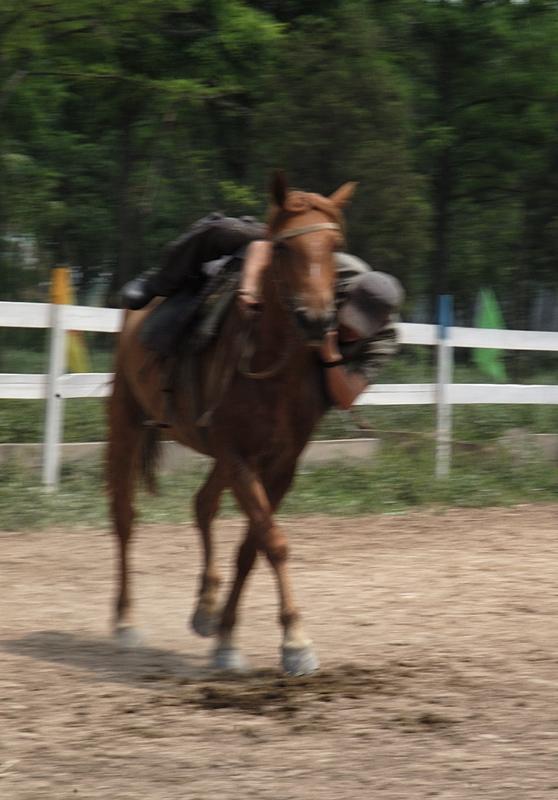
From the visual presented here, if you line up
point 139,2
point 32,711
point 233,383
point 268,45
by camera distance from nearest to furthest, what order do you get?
point 32,711 < point 233,383 < point 139,2 < point 268,45

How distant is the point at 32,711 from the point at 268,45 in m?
14.5

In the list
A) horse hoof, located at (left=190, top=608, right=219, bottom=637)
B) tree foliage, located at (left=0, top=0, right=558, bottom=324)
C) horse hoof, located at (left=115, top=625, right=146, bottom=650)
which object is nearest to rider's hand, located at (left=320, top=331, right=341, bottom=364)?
horse hoof, located at (left=190, top=608, right=219, bottom=637)

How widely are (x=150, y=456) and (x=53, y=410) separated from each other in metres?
3.42

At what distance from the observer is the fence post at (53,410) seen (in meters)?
9.95

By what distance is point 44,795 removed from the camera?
3.52 meters

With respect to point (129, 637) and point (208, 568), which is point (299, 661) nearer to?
point (208, 568)

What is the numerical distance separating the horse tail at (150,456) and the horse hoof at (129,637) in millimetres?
1064

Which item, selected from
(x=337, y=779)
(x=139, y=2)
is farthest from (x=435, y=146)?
(x=337, y=779)

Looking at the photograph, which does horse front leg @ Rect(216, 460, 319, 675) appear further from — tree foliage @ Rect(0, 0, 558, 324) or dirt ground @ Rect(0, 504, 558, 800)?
tree foliage @ Rect(0, 0, 558, 324)

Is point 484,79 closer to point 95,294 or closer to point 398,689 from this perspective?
point 95,294

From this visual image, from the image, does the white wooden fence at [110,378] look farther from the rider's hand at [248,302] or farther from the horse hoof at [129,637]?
the rider's hand at [248,302]

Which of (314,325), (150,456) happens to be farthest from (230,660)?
(150,456)

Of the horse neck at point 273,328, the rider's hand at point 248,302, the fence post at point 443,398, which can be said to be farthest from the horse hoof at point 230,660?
the fence post at point 443,398

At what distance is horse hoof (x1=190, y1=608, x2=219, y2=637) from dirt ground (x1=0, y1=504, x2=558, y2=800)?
89 mm
